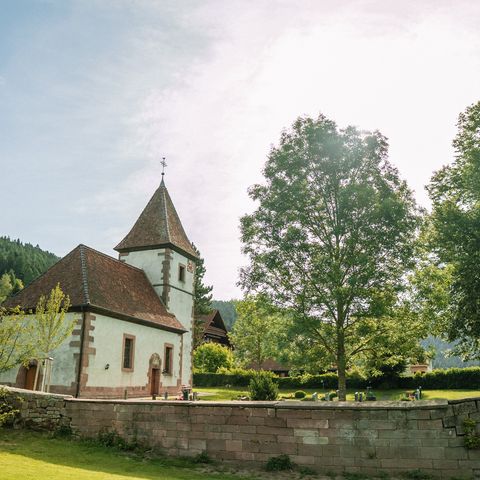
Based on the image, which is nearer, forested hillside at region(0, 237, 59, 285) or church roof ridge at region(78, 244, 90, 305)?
church roof ridge at region(78, 244, 90, 305)

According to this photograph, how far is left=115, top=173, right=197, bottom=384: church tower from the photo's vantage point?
1200 inches

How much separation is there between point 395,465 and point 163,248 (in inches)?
921

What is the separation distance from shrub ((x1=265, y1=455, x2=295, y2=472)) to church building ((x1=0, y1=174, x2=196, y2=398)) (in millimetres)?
12948

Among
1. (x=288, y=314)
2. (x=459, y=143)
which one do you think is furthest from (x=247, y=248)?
(x=459, y=143)

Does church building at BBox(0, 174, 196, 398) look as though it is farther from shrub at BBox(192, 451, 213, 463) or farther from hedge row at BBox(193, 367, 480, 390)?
shrub at BBox(192, 451, 213, 463)

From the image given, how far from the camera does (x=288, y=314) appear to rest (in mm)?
19891

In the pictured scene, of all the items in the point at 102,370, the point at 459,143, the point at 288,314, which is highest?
the point at 459,143

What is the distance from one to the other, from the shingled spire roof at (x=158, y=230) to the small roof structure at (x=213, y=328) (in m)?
23.3

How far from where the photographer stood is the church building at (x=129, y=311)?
20.9 m

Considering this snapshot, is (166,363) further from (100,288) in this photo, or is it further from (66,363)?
(66,363)

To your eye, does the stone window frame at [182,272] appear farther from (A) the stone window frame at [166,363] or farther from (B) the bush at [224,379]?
(B) the bush at [224,379]

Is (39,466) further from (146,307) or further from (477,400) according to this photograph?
(146,307)

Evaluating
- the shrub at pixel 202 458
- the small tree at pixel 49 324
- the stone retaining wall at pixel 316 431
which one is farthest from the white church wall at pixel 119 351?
the shrub at pixel 202 458

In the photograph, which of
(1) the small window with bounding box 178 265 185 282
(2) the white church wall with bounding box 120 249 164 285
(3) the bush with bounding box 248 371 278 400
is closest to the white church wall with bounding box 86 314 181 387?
(2) the white church wall with bounding box 120 249 164 285
